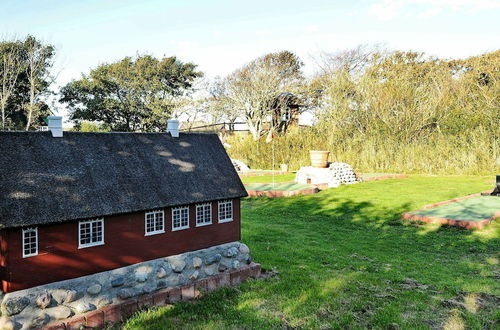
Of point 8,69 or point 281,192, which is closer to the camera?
point 281,192

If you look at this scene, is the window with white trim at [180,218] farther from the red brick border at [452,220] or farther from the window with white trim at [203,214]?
the red brick border at [452,220]

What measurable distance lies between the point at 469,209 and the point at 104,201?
14758 millimetres

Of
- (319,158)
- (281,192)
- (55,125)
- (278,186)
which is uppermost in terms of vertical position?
(55,125)

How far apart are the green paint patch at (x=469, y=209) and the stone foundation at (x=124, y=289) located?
955 cm

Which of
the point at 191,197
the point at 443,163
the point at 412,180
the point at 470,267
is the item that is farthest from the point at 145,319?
the point at 443,163

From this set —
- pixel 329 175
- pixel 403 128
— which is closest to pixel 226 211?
pixel 329 175

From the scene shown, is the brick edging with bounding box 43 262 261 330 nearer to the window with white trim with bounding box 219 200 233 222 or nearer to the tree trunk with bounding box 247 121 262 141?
the window with white trim with bounding box 219 200 233 222

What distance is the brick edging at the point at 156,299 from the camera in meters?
6.64

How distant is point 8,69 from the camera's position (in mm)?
38094

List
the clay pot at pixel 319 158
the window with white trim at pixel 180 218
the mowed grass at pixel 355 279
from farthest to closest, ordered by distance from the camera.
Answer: the clay pot at pixel 319 158 → the window with white trim at pixel 180 218 → the mowed grass at pixel 355 279

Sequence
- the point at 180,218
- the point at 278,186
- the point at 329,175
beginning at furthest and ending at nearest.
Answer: the point at 329,175
the point at 278,186
the point at 180,218

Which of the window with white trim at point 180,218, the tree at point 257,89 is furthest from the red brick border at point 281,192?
the tree at point 257,89

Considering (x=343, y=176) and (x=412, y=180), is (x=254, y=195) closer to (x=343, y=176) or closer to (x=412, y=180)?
(x=343, y=176)

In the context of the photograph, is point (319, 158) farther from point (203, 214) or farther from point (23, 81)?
point (23, 81)
